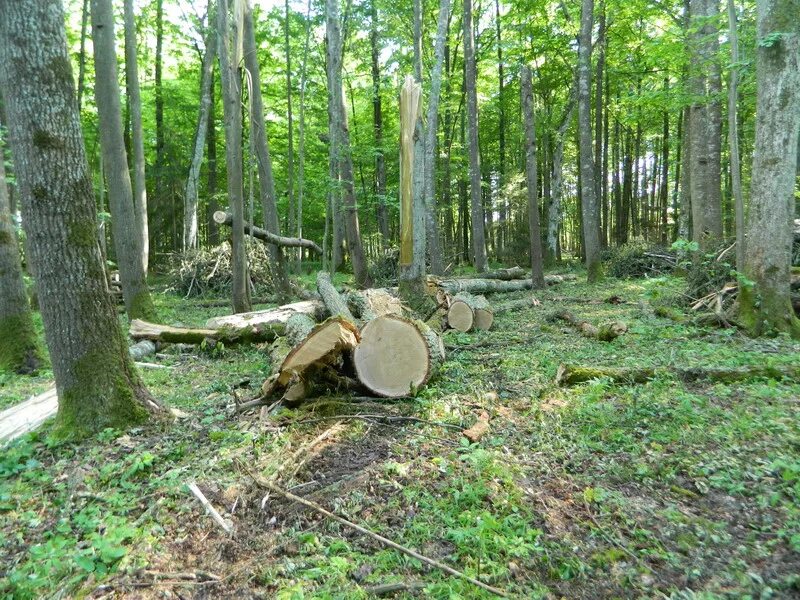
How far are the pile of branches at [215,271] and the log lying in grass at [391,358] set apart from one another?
34.9ft

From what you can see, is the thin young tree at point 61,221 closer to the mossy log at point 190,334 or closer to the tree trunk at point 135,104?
the mossy log at point 190,334

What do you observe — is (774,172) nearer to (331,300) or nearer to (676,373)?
(676,373)

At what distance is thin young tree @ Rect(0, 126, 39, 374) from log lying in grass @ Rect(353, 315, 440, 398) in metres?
5.06

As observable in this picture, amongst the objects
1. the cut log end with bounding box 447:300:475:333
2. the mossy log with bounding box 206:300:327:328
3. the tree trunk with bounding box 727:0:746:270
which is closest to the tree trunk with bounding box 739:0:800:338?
the tree trunk with bounding box 727:0:746:270

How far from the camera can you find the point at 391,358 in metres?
5.27

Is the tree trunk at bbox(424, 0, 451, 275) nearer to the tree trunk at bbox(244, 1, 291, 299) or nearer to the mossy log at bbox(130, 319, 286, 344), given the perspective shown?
the tree trunk at bbox(244, 1, 291, 299)

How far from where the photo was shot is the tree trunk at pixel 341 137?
11914 millimetres

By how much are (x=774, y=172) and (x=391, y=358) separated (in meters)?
5.44

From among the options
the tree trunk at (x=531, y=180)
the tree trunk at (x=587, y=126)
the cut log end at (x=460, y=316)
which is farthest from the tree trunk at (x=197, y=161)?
the tree trunk at (x=587, y=126)

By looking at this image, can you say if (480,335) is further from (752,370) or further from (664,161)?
(664,161)

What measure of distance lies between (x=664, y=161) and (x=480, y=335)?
21789 mm

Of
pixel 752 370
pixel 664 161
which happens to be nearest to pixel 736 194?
pixel 752 370

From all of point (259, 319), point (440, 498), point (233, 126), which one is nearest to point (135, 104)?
point (233, 126)

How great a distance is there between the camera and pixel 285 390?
5137 millimetres
